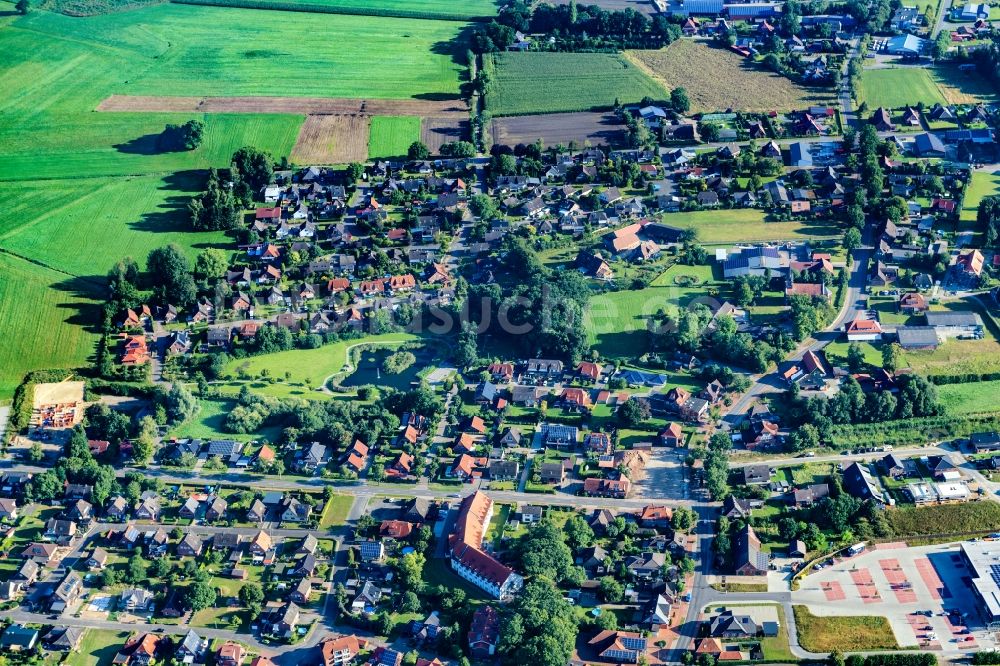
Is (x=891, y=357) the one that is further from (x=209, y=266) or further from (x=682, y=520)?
(x=209, y=266)

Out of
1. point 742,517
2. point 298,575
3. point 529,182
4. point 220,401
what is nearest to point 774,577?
point 742,517

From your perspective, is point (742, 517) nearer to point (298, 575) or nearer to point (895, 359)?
point (895, 359)

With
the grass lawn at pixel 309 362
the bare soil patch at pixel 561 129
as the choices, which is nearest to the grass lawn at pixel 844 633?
the grass lawn at pixel 309 362

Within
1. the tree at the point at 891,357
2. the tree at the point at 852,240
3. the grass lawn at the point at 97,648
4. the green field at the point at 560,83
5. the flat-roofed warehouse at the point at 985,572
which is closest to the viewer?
the flat-roofed warehouse at the point at 985,572

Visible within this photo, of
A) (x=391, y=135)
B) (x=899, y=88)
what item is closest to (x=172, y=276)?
(x=391, y=135)

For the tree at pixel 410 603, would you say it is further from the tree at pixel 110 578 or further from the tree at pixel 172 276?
the tree at pixel 172 276

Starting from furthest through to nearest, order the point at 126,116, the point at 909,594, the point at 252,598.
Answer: the point at 126,116 < the point at 252,598 < the point at 909,594
